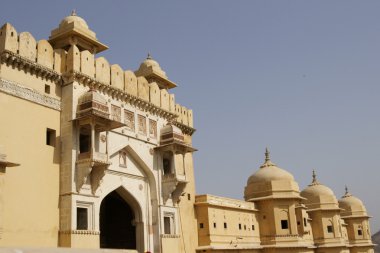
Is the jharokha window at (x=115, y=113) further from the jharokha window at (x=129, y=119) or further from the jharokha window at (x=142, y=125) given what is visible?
the jharokha window at (x=142, y=125)

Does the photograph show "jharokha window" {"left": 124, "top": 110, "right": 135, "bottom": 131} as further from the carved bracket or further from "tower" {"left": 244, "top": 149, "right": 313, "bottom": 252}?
"tower" {"left": 244, "top": 149, "right": 313, "bottom": 252}

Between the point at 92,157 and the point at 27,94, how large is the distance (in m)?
2.86

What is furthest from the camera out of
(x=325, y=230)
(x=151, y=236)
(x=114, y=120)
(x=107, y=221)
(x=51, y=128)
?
(x=325, y=230)

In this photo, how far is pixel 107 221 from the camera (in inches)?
805

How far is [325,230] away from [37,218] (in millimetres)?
28270

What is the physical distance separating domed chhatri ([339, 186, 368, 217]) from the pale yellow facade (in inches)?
885

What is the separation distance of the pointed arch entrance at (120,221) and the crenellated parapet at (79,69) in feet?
12.9

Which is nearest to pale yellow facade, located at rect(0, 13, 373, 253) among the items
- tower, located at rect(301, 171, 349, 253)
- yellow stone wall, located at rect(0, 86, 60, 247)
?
yellow stone wall, located at rect(0, 86, 60, 247)

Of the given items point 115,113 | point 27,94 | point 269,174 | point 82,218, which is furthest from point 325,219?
point 27,94

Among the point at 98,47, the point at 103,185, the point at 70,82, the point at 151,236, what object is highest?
the point at 98,47

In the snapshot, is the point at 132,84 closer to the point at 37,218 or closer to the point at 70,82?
the point at 70,82

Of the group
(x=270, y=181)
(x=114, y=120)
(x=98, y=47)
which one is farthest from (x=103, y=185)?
(x=270, y=181)

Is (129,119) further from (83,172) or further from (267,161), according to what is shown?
(267,161)

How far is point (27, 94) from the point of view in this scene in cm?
1469
